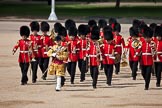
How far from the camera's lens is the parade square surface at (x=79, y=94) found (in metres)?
15.3

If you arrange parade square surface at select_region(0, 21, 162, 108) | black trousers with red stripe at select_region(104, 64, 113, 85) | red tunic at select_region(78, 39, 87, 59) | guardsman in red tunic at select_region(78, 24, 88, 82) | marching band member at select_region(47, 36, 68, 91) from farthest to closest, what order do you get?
red tunic at select_region(78, 39, 87, 59) → guardsman in red tunic at select_region(78, 24, 88, 82) → black trousers with red stripe at select_region(104, 64, 113, 85) → marching band member at select_region(47, 36, 68, 91) → parade square surface at select_region(0, 21, 162, 108)

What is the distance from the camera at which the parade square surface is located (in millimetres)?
15320

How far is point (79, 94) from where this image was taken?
16875mm

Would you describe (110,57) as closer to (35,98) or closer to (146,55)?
(146,55)

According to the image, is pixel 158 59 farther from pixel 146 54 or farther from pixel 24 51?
pixel 24 51

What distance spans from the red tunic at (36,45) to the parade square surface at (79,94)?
2.70ft

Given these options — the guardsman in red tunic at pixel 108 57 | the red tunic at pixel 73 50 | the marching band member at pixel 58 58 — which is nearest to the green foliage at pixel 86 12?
the red tunic at pixel 73 50

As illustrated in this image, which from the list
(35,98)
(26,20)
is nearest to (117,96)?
(35,98)

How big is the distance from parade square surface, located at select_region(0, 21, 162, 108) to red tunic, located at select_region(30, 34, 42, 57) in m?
Answer: 0.82

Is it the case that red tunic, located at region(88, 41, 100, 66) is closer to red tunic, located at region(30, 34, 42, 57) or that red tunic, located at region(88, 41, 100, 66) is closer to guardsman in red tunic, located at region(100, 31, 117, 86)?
guardsman in red tunic, located at region(100, 31, 117, 86)

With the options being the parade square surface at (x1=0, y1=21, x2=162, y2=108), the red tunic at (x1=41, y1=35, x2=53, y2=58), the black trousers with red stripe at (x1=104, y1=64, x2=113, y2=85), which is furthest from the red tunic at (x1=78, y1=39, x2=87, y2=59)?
the black trousers with red stripe at (x1=104, y1=64, x2=113, y2=85)

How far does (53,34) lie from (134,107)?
6177 millimetres

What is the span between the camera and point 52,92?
675 inches

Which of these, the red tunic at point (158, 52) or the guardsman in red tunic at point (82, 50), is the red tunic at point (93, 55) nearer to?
the guardsman in red tunic at point (82, 50)
